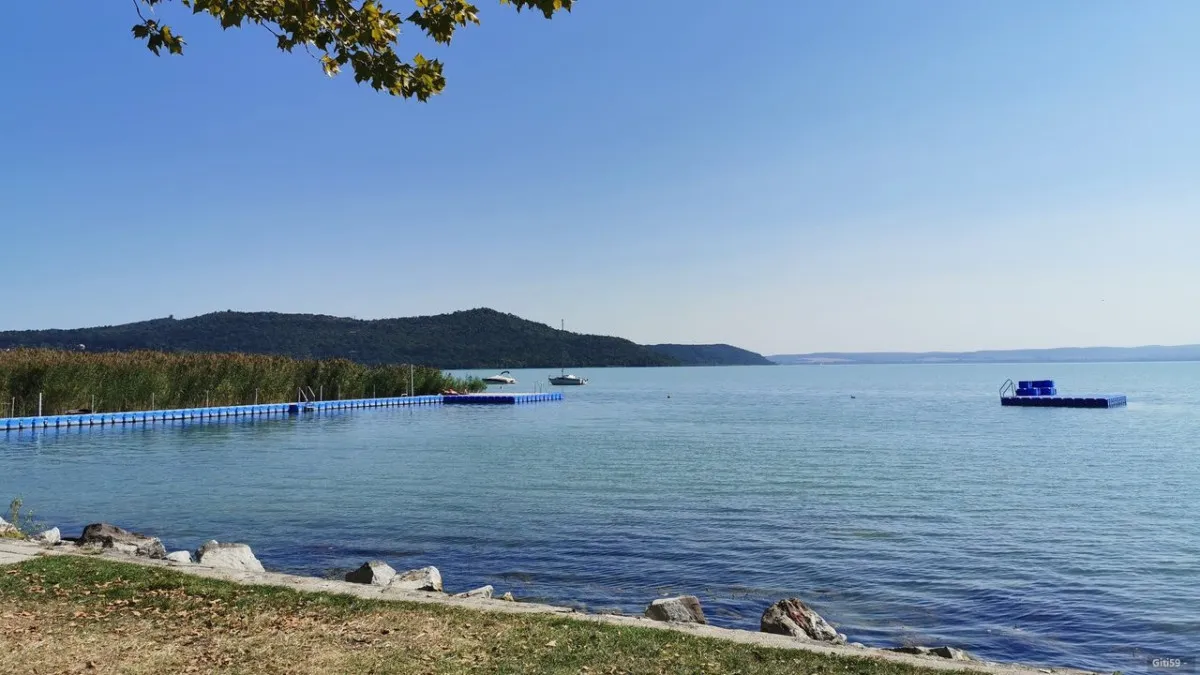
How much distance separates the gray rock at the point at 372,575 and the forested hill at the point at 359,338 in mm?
110848

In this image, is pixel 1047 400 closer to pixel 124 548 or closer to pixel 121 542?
pixel 121 542

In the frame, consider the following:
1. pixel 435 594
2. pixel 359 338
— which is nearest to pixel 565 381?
pixel 359 338

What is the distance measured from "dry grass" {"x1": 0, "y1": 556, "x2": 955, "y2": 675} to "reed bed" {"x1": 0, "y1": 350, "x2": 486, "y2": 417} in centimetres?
3194

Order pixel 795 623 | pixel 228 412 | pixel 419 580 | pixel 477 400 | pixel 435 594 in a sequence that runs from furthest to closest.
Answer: pixel 477 400, pixel 228 412, pixel 419 580, pixel 795 623, pixel 435 594

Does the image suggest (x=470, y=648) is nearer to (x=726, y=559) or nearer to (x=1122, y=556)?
(x=726, y=559)

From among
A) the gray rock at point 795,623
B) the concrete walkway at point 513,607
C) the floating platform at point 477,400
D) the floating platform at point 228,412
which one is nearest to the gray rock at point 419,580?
the concrete walkway at point 513,607

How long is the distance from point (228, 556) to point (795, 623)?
24.0 feet

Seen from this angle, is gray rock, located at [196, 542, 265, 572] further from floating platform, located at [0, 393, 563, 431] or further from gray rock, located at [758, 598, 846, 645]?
floating platform, located at [0, 393, 563, 431]

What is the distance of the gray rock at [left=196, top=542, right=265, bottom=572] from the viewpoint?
11.2 meters

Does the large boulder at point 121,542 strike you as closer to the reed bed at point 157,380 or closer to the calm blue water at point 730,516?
the calm blue water at point 730,516

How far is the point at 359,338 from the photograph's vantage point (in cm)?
15888

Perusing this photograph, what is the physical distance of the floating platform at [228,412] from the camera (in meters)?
33.3

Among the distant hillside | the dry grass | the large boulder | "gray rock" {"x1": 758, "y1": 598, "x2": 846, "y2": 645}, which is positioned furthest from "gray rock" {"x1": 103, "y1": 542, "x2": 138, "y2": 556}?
the distant hillside

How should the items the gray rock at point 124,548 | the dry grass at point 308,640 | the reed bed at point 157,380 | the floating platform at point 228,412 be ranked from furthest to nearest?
1. the reed bed at point 157,380
2. the floating platform at point 228,412
3. the gray rock at point 124,548
4. the dry grass at point 308,640
